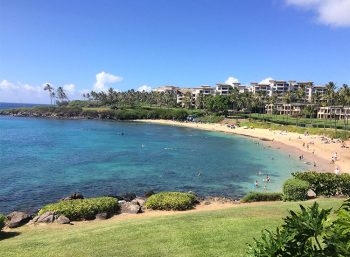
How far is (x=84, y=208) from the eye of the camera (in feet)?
86.8

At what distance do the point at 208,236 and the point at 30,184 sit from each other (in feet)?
104

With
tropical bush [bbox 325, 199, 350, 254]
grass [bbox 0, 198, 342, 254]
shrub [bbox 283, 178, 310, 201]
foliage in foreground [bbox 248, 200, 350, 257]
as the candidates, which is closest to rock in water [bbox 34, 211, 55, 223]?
grass [bbox 0, 198, 342, 254]

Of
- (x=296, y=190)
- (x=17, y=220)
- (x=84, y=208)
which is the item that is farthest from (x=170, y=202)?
(x=17, y=220)

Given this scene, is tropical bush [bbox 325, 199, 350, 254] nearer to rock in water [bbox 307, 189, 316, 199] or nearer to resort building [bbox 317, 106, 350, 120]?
rock in water [bbox 307, 189, 316, 199]

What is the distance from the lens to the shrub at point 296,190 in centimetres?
2691

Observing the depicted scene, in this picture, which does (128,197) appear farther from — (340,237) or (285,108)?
(285,108)

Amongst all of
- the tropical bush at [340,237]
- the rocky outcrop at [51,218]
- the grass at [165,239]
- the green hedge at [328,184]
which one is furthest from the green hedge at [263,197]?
the tropical bush at [340,237]

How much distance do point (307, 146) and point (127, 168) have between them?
43.3 metres

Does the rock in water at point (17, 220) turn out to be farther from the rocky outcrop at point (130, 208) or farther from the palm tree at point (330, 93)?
the palm tree at point (330, 93)

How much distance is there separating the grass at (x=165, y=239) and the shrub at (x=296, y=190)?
296 inches

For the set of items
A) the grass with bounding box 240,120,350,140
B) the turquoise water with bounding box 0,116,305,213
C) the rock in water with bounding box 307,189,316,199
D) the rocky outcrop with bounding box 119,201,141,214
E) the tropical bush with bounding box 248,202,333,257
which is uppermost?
the tropical bush with bounding box 248,202,333,257

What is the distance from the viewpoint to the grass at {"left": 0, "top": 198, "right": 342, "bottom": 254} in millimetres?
14375

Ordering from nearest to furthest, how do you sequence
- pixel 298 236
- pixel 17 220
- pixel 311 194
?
pixel 298 236
pixel 17 220
pixel 311 194

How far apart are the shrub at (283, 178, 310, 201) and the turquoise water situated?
1142 centimetres
